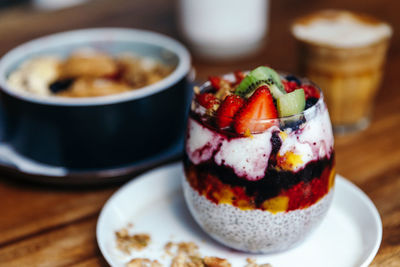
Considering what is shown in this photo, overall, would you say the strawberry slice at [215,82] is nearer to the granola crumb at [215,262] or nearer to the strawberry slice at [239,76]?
the strawberry slice at [239,76]

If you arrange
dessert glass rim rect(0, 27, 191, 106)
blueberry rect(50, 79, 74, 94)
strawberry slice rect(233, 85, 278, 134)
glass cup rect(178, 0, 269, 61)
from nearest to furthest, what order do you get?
strawberry slice rect(233, 85, 278, 134)
dessert glass rim rect(0, 27, 191, 106)
blueberry rect(50, 79, 74, 94)
glass cup rect(178, 0, 269, 61)

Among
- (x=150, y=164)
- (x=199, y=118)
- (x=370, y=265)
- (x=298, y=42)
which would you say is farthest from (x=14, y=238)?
(x=298, y=42)

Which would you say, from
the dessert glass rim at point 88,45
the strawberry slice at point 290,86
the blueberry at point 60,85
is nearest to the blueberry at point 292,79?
the strawberry slice at point 290,86

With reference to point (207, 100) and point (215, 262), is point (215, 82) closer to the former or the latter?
point (207, 100)

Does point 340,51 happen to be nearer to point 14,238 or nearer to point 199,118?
point 199,118

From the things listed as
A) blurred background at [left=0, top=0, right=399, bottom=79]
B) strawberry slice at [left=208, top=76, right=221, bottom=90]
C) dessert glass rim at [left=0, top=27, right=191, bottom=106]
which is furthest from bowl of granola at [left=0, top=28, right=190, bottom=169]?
blurred background at [left=0, top=0, right=399, bottom=79]

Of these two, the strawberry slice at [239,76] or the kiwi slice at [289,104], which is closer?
the kiwi slice at [289,104]

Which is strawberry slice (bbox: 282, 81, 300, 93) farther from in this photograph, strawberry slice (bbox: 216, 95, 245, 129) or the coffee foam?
the coffee foam
